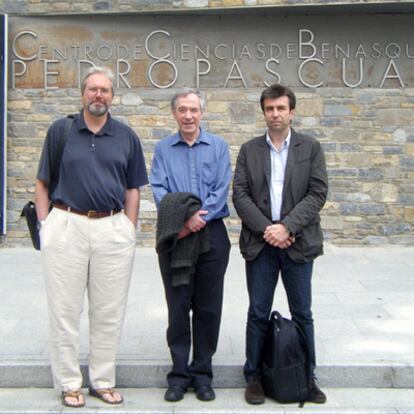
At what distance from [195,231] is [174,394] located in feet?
3.27

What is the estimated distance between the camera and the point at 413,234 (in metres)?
8.56

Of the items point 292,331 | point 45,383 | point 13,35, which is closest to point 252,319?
point 292,331

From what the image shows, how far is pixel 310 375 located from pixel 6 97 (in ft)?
19.2

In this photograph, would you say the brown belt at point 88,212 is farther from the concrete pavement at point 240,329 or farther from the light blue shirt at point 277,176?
the concrete pavement at point 240,329

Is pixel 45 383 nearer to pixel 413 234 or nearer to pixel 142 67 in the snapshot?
pixel 142 67

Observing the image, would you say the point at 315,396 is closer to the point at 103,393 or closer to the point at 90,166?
the point at 103,393

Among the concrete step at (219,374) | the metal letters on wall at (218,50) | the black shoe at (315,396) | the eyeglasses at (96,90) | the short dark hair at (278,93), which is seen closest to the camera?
the eyeglasses at (96,90)

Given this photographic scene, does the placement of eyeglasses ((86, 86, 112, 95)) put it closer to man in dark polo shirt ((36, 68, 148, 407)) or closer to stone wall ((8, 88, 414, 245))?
man in dark polo shirt ((36, 68, 148, 407))

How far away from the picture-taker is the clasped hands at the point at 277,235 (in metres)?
3.85

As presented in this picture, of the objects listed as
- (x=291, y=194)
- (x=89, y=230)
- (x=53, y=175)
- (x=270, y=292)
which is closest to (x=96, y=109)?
(x=53, y=175)

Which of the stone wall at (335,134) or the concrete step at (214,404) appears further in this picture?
the stone wall at (335,134)

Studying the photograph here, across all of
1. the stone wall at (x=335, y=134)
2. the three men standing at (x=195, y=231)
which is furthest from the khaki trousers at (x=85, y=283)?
the stone wall at (x=335, y=134)

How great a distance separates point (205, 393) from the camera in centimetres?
404

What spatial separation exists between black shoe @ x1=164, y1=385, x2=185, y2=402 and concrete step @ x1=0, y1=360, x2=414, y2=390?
1.02 ft
